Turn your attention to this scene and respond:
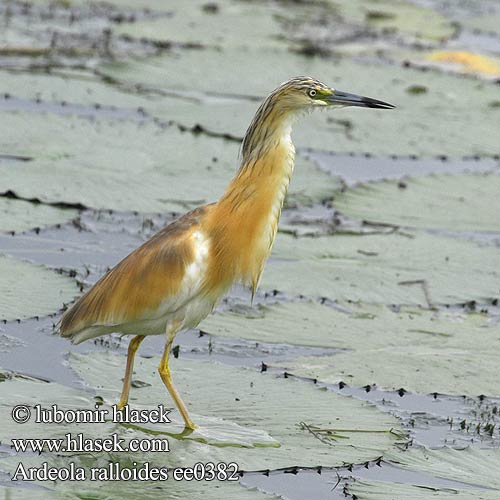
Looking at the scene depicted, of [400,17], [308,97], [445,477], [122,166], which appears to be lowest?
[445,477]

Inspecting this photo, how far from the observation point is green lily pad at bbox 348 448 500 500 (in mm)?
4727

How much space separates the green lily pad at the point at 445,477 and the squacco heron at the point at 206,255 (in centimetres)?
81

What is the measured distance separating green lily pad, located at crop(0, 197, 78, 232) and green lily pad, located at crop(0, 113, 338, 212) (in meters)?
0.11

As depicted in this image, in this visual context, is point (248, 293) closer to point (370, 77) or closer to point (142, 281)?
point (142, 281)

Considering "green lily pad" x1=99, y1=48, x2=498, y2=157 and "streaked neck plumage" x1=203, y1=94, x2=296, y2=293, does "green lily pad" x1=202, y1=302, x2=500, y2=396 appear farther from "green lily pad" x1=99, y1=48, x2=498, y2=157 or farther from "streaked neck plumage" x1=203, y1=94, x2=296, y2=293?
"green lily pad" x1=99, y1=48, x2=498, y2=157

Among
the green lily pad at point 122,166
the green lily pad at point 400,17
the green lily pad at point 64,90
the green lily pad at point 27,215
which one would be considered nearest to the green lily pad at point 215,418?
the green lily pad at point 27,215

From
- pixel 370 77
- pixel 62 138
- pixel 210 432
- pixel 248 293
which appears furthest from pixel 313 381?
pixel 370 77

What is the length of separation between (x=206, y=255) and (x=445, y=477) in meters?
1.25

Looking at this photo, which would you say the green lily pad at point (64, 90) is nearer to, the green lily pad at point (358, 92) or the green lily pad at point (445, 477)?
the green lily pad at point (358, 92)

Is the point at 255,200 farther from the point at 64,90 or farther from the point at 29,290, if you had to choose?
the point at 64,90

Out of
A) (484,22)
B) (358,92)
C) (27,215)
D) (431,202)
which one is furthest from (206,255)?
(484,22)

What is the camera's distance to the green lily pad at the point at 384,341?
5797 mm

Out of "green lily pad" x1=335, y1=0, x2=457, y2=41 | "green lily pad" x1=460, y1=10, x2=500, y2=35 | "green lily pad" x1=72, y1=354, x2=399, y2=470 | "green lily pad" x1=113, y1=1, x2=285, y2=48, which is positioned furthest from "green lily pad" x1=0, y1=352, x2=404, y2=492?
"green lily pad" x1=460, y1=10, x2=500, y2=35

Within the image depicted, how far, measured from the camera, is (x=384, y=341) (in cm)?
617
